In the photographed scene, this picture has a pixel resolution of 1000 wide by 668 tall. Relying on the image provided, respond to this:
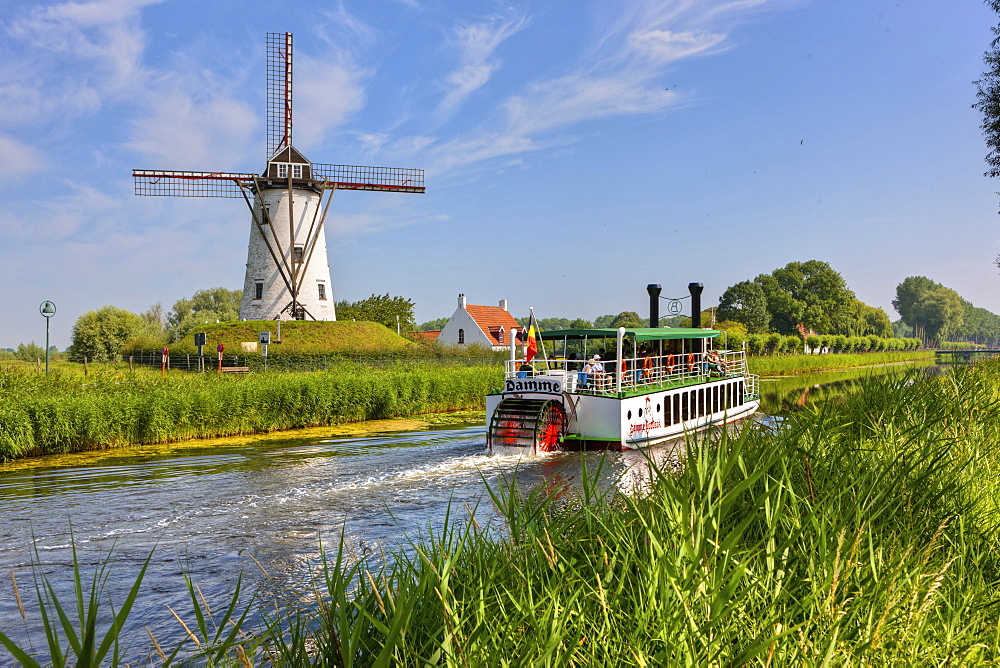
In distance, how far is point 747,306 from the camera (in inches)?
3834

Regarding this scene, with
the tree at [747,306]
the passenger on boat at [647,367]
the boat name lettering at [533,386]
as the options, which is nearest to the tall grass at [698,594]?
the boat name lettering at [533,386]

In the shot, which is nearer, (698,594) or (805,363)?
(698,594)

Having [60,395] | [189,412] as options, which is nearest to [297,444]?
[189,412]

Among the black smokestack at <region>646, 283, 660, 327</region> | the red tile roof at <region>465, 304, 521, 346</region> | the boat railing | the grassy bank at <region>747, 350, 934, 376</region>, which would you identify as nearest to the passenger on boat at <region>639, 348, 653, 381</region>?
the boat railing

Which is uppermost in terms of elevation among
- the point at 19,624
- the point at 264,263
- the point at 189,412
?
the point at 264,263

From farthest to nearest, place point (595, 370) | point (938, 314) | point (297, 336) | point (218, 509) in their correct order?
point (938, 314), point (297, 336), point (595, 370), point (218, 509)

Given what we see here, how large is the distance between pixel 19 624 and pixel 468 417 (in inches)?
781

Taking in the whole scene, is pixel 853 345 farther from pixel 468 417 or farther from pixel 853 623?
pixel 853 623

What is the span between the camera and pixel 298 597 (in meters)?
8.39

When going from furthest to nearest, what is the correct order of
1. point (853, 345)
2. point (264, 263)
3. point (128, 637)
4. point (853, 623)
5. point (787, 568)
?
point (853, 345) → point (264, 263) → point (128, 637) → point (787, 568) → point (853, 623)

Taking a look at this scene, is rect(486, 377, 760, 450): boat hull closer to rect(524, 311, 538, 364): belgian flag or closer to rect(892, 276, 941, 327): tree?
rect(524, 311, 538, 364): belgian flag

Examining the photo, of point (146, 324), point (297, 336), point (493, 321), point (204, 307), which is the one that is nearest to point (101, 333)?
point (146, 324)

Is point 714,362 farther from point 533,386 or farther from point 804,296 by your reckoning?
point 804,296

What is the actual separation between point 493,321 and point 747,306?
148ft
